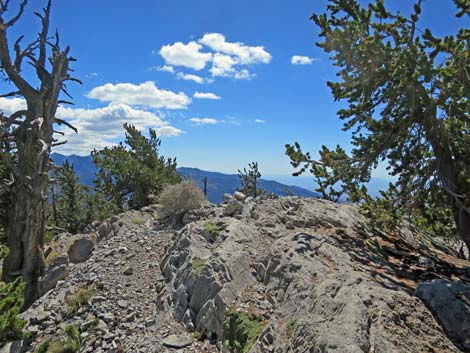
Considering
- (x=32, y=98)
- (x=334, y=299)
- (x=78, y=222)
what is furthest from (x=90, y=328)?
(x=78, y=222)

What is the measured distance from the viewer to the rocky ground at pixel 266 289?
4.92 metres

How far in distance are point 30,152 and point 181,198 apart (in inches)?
254

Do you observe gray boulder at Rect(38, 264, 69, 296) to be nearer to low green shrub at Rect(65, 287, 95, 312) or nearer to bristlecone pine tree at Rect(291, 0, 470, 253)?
low green shrub at Rect(65, 287, 95, 312)

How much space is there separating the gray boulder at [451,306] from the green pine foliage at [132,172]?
69.6 feet

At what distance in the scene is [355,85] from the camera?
8.35 m

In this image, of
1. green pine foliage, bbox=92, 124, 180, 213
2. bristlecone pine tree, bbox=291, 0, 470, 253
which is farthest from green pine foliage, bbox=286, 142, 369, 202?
green pine foliage, bbox=92, 124, 180, 213

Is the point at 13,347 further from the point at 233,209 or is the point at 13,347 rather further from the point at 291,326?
the point at 233,209

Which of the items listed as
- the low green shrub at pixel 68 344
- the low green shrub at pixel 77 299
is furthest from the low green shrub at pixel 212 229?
the low green shrub at pixel 68 344

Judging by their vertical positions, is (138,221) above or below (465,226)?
below

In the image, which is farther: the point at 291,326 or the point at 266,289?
the point at 266,289

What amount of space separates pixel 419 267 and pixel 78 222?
25741 mm

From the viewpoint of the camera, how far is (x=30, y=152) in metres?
13.2

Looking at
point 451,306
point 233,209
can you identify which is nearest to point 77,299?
point 233,209

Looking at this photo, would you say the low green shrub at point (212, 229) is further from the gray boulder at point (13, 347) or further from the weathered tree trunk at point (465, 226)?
the weathered tree trunk at point (465, 226)
